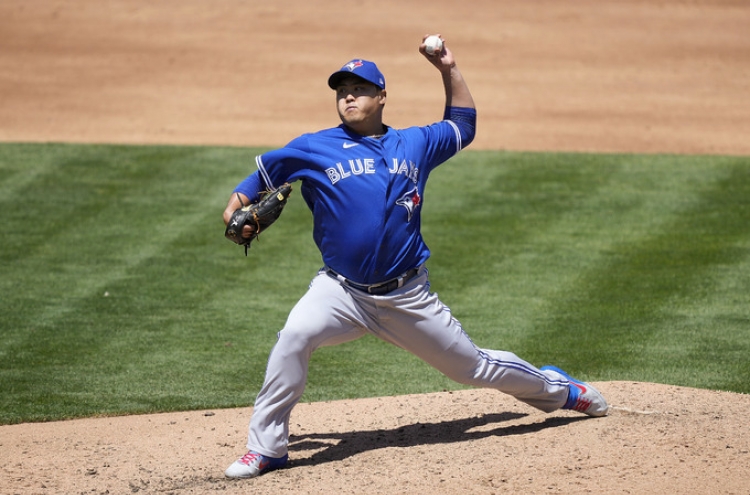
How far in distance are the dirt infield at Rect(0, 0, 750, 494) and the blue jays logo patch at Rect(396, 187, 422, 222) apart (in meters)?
1.17

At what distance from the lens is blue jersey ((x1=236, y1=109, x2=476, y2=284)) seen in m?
5.04

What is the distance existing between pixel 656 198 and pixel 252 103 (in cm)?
606

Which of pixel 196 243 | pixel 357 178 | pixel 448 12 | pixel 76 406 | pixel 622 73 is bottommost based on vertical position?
pixel 76 406

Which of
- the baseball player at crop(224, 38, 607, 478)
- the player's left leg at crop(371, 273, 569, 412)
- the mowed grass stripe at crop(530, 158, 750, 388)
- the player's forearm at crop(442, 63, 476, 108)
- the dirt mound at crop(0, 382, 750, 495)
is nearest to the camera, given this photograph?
the dirt mound at crop(0, 382, 750, 495)

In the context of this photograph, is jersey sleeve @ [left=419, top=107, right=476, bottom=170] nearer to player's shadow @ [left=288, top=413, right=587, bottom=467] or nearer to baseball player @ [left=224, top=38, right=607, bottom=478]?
baseball player @ [left=224, top=38, right=607, bottom=478]

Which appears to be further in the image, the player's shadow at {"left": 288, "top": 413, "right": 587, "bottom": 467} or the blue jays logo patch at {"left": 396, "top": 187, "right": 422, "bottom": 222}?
the player's shadow at {"left": 288, "top": 413, "right": 587, "bottom": 467}

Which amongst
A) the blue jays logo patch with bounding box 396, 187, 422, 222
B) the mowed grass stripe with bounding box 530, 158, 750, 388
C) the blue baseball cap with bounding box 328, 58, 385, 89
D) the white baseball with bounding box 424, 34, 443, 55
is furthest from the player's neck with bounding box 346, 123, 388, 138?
the mowed grass stripe with bounding box 530, 158, 750, 388

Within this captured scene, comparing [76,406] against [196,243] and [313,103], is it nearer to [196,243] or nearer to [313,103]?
[196,243]

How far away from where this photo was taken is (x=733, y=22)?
688 inches

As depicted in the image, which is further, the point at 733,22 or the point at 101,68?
the point at 733,22

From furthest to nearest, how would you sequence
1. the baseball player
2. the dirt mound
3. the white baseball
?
1. the white baseball
2. the baseball player
3. the dirt mound

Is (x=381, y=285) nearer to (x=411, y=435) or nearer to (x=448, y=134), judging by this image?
(x=448, y=134)

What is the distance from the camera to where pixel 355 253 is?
5043 millimetres

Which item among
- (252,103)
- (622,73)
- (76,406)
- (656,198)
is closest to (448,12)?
(622,73)
